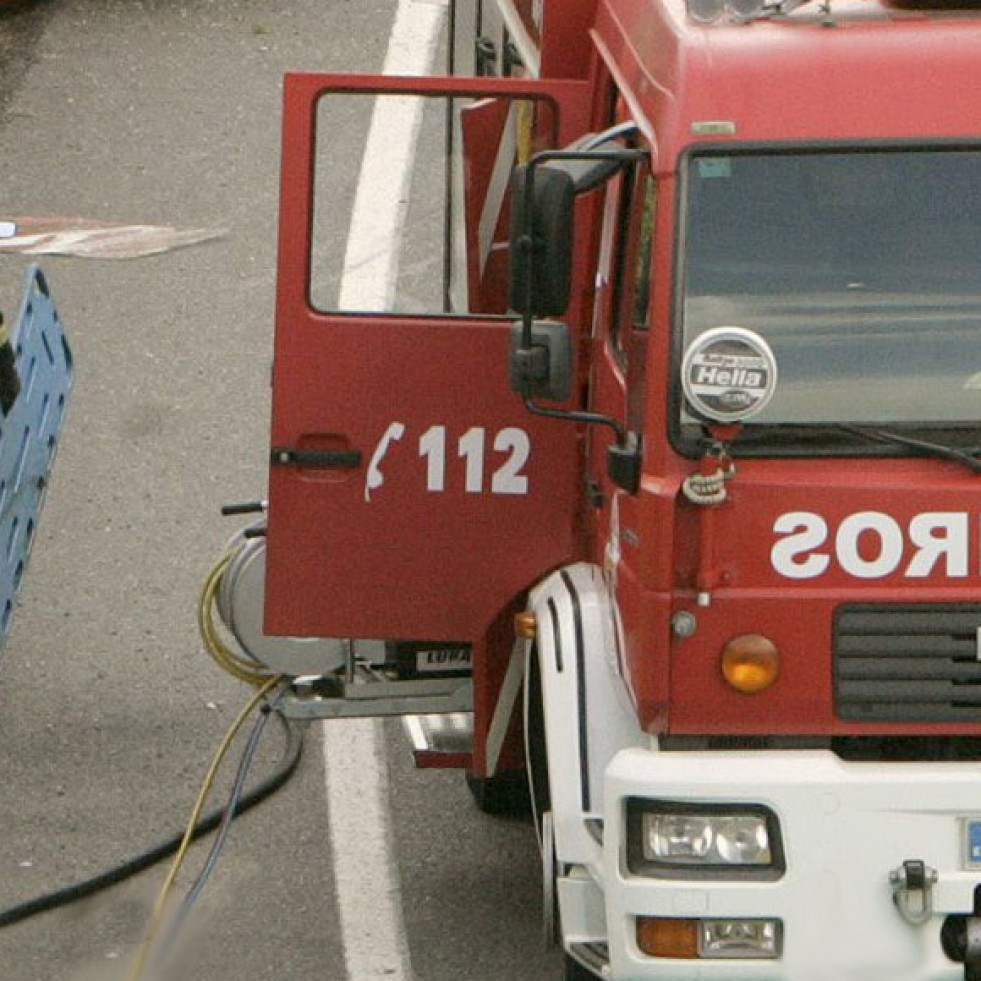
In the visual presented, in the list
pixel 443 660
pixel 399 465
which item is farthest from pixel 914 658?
pixel 443 660

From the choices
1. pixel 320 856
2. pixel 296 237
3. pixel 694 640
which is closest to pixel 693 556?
pixel 694 640

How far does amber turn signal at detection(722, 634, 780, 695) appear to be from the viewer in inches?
251

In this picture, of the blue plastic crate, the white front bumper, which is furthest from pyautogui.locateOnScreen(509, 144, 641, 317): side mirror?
the blue plastic crate

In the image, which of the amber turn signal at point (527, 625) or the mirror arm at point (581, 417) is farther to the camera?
the amber turn signal at point (527, 625)

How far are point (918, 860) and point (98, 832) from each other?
3.73 metres

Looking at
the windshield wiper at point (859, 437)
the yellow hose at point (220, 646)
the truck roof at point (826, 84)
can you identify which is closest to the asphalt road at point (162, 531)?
the yellow hose at point (220, 646)

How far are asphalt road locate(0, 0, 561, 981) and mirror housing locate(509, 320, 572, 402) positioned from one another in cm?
217

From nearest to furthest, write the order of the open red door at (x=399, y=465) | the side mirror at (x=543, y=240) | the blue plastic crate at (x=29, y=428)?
the side mirror at (x=543, y=240) → the open red door at (x=399, y=465) → the blue plastic crate at (x=29, y=428)

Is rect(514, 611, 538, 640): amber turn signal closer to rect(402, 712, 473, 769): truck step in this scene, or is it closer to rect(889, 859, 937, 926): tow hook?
rect(402, 712, 473, 769): truck step

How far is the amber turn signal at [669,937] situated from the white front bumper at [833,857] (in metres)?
0.04

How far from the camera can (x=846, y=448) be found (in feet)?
20.9

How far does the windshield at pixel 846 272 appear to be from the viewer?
6379mm

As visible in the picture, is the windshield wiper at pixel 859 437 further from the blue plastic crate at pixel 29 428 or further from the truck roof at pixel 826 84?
the blue plastic crate at pixel 29 428

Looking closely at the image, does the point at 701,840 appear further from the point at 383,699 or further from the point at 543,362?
the point at 383,699
